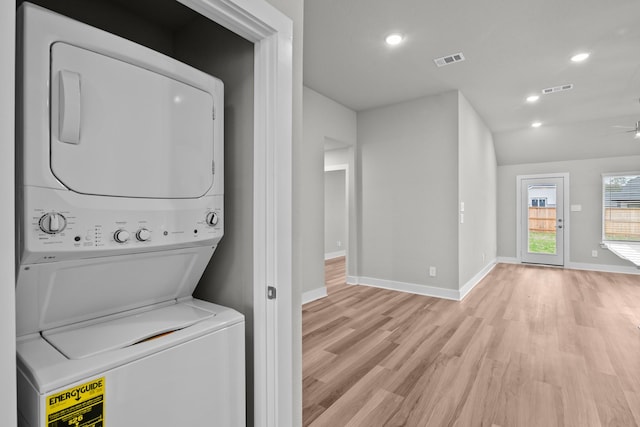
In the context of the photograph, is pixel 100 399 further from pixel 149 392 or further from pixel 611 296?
pixel 611 296

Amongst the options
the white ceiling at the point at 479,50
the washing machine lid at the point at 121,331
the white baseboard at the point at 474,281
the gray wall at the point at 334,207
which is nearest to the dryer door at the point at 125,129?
the washing machine lid at the point at 121,331

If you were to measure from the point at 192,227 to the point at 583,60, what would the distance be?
4.13 metres

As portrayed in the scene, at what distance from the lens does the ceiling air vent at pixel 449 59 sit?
10.4ft

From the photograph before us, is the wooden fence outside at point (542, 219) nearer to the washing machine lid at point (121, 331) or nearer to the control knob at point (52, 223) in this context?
the washing machine lid at point (121, 331)

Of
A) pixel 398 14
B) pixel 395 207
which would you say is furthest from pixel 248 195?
pixel 395 207

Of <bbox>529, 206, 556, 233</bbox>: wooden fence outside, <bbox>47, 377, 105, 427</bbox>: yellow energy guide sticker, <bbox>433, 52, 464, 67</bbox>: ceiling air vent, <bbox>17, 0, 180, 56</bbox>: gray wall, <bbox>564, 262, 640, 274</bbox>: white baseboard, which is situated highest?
<bbox>433, 52, 464, 67</bbox>: ceiling air vent

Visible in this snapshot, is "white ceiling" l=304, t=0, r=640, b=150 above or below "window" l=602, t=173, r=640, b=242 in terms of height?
above

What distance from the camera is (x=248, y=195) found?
1.34 meters

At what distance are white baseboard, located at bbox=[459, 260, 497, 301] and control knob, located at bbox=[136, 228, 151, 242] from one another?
401cm

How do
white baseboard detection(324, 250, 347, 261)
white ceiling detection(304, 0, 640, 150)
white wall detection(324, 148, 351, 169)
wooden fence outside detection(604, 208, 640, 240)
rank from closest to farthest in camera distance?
1. white ceiling detection(304, 0, 640, 150)
2. white wall detection(324, 148, 351, 169)
3. wooden fence outside detection(604, 208, 640, 240)
4. white baseboard detection(324, 250, 347, 261)

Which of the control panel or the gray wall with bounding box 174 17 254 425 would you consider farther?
the gray wall with bounding box 174 17 254 425

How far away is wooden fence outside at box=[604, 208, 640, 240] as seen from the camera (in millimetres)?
6004

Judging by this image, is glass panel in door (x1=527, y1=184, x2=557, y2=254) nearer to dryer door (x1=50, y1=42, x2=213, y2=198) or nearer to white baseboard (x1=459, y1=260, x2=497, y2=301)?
white baseboard (x1=459, y1=260, x2=497, y2=301)

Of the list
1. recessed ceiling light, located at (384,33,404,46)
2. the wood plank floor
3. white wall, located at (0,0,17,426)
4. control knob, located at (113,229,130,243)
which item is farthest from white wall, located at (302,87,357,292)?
white wall, located at (0,0,17,426)
